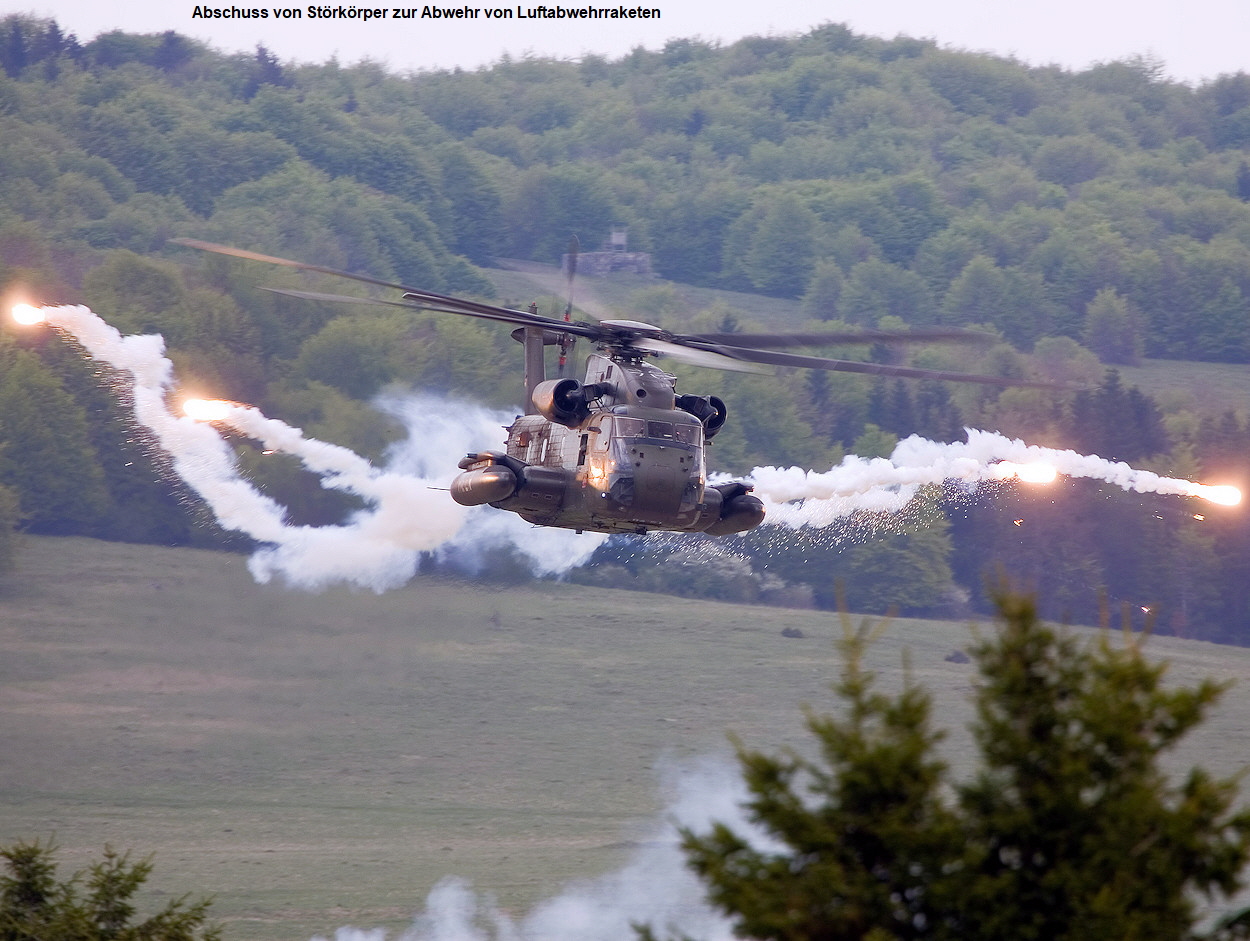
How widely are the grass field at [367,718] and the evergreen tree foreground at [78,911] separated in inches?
1837

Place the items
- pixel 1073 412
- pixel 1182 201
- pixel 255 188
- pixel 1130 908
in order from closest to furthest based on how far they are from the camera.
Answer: pixel 1130 908 → pixel 1073 412 → pixel 255 188 → pixel 1182 201

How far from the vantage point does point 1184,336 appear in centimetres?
16075

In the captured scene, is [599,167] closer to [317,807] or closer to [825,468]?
[825,468]

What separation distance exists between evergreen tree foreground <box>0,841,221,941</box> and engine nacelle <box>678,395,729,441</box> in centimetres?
1151

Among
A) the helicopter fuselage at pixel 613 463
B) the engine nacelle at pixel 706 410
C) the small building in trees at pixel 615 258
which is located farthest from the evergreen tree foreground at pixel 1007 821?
the small building in trees at pixel 615 258

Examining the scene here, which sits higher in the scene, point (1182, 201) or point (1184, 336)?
point (1182, 201)

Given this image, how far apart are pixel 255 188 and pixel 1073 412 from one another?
8427 centimetres

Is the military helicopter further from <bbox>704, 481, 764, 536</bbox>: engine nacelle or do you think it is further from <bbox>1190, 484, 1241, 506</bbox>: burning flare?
<bbox>1190, 484, 1241, 506</bbox>: burning flare

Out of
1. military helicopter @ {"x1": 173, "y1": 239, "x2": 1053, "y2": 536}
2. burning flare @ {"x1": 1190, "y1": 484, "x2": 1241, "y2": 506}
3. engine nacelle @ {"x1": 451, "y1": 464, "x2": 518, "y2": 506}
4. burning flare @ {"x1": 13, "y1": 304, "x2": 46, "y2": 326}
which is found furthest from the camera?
burning flare @ {"x1": 13, "y1": 304, "x2": 46, "y2": 326}

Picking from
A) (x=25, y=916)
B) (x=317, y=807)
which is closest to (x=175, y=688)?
(x=317, y=807)

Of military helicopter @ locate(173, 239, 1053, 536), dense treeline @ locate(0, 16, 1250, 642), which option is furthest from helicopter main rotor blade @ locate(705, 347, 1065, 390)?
dense treeline @ locate(0, 16, 1250, 642)

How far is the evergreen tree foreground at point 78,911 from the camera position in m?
26.6

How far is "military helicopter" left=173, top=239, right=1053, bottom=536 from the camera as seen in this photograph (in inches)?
1235

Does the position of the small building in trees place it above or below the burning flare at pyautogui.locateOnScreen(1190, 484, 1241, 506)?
above
